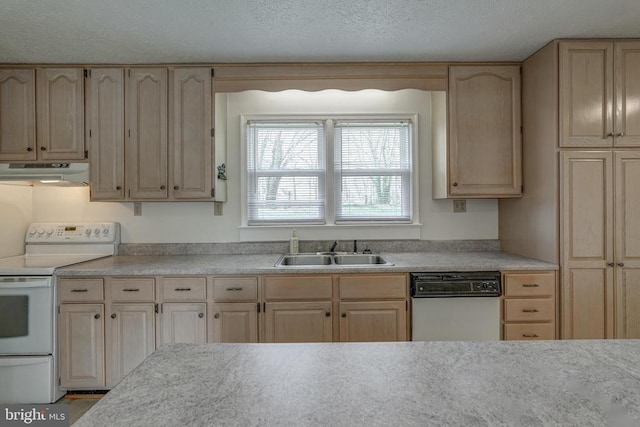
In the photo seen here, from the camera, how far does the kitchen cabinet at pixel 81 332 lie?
7.88 ft

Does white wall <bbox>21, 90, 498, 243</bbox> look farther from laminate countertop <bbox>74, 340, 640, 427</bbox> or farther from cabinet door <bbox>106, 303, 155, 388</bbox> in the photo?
laminate countertop <bbox>74, 340, 640, 427</bbox>

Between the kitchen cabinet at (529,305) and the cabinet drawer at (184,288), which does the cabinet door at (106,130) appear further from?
the kitchen cabinet at (529,305)

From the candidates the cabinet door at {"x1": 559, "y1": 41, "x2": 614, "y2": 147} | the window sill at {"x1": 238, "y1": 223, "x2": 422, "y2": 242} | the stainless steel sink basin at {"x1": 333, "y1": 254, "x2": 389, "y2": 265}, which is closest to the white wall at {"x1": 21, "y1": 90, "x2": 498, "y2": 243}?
the window sill at {"x1": 238, "y1": 223, "x2": 422, "y2": 242}

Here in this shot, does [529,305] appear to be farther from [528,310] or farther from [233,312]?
Result: [233,312]

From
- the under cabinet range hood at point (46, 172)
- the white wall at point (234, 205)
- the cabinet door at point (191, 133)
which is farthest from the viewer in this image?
the white wall at point (234, 205)

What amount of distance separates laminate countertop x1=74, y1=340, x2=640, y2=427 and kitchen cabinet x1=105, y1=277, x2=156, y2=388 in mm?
1553

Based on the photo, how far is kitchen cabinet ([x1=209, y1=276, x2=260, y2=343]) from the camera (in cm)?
242

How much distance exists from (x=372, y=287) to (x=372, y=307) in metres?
0.14

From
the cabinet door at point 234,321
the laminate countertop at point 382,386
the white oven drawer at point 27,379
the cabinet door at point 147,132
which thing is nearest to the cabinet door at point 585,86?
the laminate countertop at point 382,386

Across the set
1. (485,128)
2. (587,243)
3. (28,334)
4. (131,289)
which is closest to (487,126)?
(485,128)

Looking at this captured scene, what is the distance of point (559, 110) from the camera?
239 cm

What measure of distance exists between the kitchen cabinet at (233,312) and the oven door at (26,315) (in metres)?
1.08

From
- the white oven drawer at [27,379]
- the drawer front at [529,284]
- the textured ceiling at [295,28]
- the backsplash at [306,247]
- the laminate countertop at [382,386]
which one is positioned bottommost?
the white oven drawer at [27,379]

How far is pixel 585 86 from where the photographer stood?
2391mm
